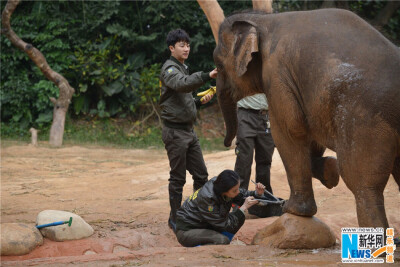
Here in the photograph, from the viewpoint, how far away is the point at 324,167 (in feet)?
14.2

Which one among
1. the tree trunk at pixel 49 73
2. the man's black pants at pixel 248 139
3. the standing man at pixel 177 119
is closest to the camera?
the standing man at pixel 177 119

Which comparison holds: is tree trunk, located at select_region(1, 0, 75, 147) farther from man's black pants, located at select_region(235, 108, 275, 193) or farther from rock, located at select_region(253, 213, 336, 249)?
rock, located at select_region(253, 213, 336, 249)

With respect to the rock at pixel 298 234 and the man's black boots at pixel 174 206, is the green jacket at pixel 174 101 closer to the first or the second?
the man's black boots at pixel 174 206

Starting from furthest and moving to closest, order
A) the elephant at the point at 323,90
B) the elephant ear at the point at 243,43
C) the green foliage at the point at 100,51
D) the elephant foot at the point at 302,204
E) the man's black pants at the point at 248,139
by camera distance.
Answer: the green foliage at the point at 100,51 < the man's black pants at the point at 248,139 < the elephant foot at the point at 302,204 < the elephant ear at the point at 243,43 < the elephant at the point at 323,90

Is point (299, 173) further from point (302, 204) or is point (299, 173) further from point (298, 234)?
point (298, 234)

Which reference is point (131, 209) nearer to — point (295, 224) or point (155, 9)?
point (295, 224)

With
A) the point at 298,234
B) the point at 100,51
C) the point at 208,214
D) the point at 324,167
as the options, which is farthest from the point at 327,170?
the point at 100,51

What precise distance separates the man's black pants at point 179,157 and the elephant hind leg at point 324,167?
1304 mm

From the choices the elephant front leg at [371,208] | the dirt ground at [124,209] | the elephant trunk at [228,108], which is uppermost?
the elephant trunk at [228,108]

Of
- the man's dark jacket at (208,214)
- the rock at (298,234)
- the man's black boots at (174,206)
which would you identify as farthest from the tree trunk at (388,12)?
the rock at (298,234)

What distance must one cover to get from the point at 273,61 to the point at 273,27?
0.97 ft

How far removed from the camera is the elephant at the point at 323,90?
335 centimetres

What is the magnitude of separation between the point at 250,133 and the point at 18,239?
2.56 m

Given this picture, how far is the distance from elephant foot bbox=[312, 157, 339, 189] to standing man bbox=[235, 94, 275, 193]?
1.30 m
